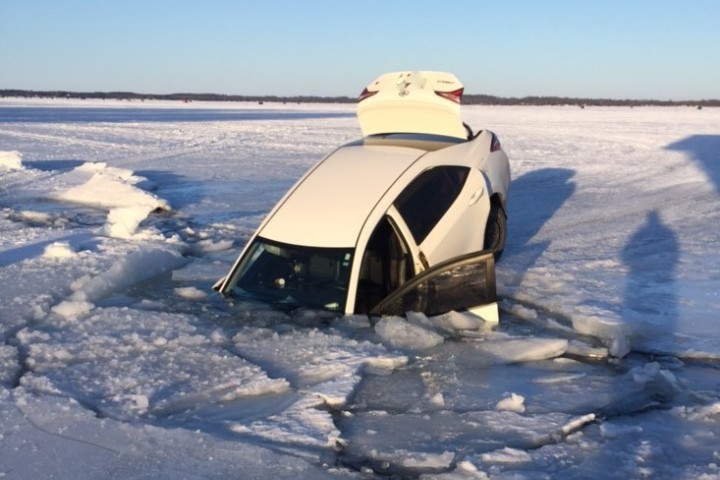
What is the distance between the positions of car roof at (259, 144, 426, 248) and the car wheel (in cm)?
145

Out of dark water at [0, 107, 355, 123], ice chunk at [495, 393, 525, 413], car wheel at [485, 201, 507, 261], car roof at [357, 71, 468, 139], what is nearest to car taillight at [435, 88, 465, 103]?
car roof at [357, 71, 468, 139]

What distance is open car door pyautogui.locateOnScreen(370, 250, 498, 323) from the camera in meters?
6.93

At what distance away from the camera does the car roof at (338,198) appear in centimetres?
703

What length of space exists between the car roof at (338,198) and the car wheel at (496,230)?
1.45m

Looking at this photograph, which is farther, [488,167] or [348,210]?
[488,167]

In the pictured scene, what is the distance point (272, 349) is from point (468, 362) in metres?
1.49

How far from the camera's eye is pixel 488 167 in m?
8.91

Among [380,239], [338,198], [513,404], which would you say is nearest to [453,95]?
[338,198]

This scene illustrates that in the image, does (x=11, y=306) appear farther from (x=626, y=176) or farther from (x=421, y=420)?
(x=626, y=176)

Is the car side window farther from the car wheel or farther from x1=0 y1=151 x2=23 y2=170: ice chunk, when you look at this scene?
x1=0 y1=151 x2=23 y2=170: ice chunk

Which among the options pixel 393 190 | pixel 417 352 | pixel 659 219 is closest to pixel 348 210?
pixel 393 190

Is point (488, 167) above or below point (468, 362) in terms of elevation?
above

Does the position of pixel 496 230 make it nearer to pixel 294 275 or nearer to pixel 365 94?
pixel 365 94

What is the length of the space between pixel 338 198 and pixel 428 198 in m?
0.84
